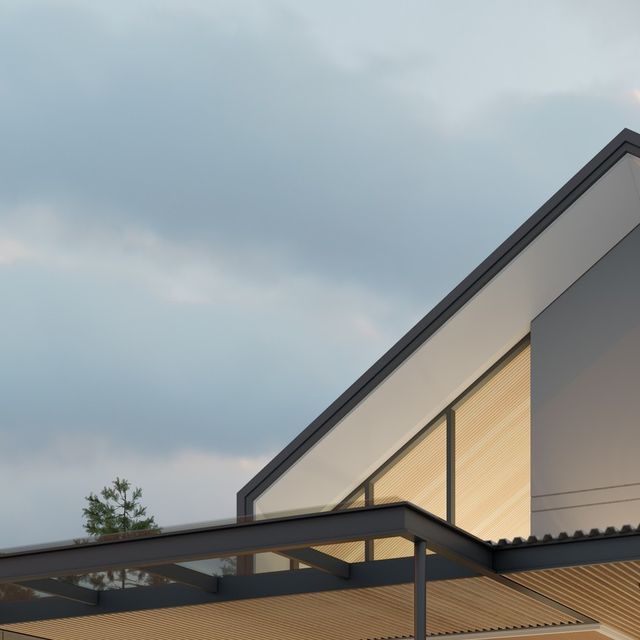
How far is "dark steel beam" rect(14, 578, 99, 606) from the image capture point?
43.9 ft

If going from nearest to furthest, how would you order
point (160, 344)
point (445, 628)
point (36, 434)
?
point (445, 628) < point (36, 434) < point (160, 344)

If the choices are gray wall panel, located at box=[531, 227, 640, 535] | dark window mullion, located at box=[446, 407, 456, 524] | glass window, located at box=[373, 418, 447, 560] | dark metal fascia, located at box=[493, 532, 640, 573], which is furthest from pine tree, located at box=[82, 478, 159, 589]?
dark metal fascia, located at box=[493, 532, 640, 573]

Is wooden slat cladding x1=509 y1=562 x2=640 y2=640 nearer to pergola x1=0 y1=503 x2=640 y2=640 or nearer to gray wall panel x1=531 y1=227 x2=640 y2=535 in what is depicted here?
pergola x1=0 y1=503 x2=640 y2=640

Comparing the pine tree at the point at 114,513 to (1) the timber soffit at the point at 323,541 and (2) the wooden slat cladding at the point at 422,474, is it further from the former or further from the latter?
(1) the timber soffit at the point at 323,541

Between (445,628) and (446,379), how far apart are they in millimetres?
3059

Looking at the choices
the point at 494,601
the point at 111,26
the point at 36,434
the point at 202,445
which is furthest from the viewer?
the point at 111,26

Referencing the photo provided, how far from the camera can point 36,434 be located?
8969cm

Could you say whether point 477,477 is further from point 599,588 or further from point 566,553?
point 566,553

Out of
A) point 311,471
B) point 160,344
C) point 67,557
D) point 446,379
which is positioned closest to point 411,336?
point 446,379

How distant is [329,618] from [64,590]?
2.89m

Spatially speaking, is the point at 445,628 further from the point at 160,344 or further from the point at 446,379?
the point at 160,344

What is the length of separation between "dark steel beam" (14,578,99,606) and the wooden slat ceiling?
0.31 metres

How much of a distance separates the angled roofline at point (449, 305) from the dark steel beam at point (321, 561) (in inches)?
129

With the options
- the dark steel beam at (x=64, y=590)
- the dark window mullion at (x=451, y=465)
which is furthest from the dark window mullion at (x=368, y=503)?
the dark steel beam at (x=64, y=590)
